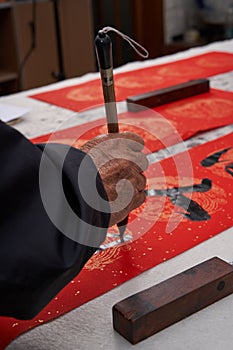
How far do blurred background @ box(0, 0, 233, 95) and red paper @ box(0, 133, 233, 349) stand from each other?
1727mm

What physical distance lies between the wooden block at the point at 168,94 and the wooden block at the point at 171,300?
2.50ft

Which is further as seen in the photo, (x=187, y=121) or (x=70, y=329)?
(x=187, y=121)

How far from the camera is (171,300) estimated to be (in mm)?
607

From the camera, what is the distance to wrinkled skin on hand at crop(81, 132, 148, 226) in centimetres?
65

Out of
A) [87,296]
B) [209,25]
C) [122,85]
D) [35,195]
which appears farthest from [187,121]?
[209,25]

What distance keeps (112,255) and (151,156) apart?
1.20 feet

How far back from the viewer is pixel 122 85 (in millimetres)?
1603

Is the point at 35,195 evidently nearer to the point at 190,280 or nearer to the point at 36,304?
the point at 36,304

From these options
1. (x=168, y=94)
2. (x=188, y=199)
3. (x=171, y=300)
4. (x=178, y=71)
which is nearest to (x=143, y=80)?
(x=178, y=71)

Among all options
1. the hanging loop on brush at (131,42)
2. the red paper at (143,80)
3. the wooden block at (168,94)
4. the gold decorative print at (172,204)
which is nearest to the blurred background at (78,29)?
the red paper at (143,80)

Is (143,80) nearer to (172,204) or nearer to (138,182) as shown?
(172,204)

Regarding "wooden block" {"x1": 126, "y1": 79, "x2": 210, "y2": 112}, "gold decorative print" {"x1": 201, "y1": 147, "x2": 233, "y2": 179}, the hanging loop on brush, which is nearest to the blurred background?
"wooden block" {"x1": 126, "y1": 79, "x2": 210, "y2": 112}

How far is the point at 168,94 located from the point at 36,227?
93cm

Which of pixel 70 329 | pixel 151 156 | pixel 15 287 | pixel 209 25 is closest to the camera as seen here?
pixel 15 287
